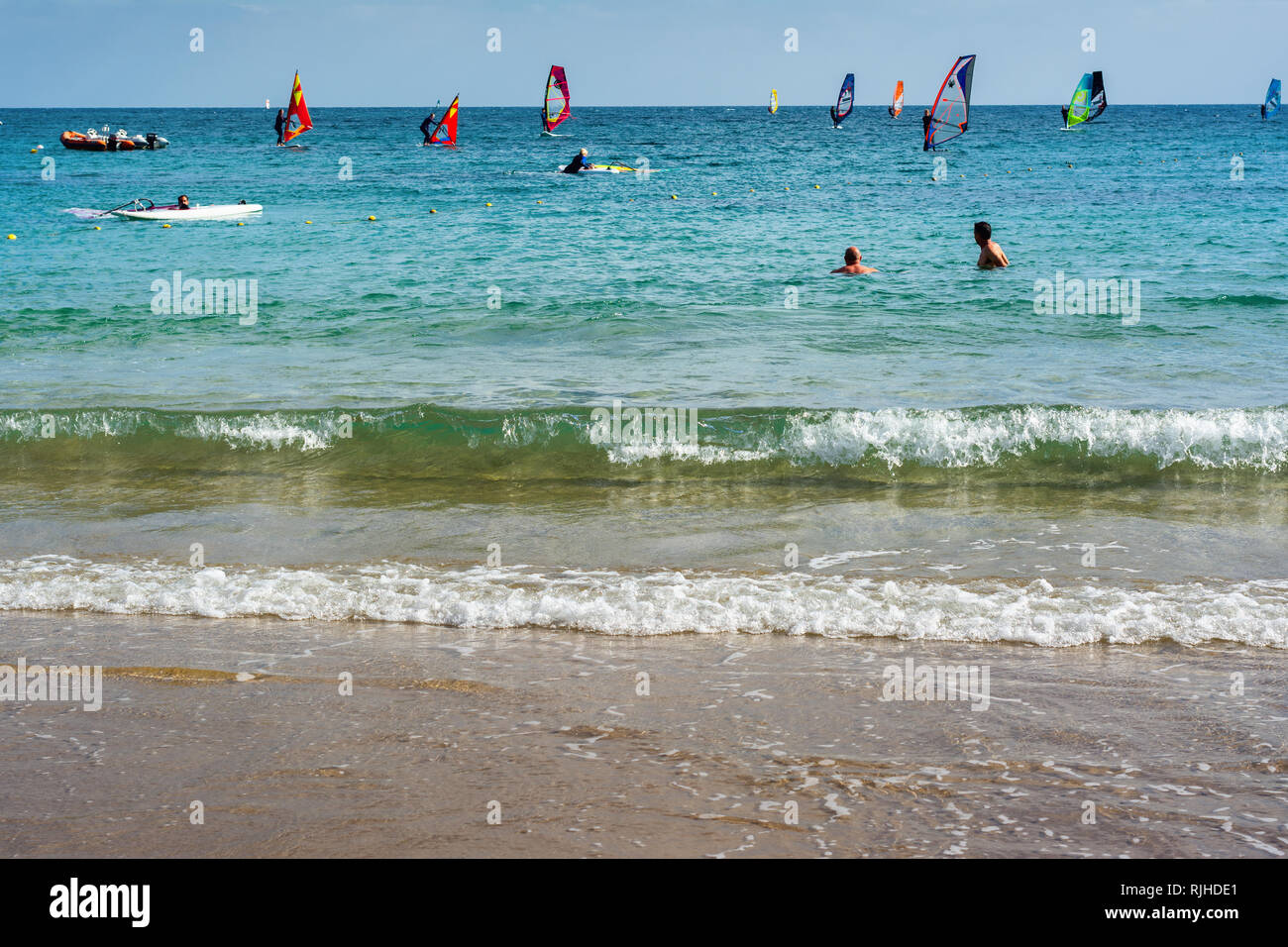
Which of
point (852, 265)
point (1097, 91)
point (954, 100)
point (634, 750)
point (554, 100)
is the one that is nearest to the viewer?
point (634, 750)

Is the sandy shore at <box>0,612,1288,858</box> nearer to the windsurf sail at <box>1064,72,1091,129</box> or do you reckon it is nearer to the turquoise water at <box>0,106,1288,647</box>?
the turquoise water at <box>0,106,1288,647</box>

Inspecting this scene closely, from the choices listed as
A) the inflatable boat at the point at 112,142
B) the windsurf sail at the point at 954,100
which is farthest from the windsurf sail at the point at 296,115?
the windsurf sail at the point at 954,100

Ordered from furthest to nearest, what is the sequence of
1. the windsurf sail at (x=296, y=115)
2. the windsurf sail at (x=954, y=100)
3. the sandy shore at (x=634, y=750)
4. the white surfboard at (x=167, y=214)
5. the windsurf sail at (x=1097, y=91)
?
the windsurf sail at (x=296, y=115)
the windsurf sail at (x=1097, y=91)
the white surfboard at (x=167, y=214)
the windsurf sail at (x=954, y=100)
the sandy shore at (x=634, y=750)

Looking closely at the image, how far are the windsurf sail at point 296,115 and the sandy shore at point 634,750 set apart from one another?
1784 inches

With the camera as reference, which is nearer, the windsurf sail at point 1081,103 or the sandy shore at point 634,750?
the sandy shore at point 634,750

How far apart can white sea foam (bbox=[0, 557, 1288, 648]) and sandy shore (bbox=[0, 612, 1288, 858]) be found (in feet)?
0.68

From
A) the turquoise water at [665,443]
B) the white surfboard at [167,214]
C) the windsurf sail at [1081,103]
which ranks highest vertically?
the windsurf sail at [1081,103]

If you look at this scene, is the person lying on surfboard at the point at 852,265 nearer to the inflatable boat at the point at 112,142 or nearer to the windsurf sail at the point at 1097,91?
the windsurf sail at the point at 1097,91

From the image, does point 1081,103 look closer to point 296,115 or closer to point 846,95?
point 846,95

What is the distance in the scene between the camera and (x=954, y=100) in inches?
1056

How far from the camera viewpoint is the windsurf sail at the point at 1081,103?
37312mm

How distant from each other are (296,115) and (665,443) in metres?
44.0

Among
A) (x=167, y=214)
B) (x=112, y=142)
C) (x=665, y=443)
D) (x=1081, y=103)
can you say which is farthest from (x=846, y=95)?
(x=112, y=142)

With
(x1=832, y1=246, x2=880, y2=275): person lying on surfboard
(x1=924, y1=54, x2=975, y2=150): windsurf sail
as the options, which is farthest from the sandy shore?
(x1=924, y1=54, x2=975, y2=150): windsurf sail
